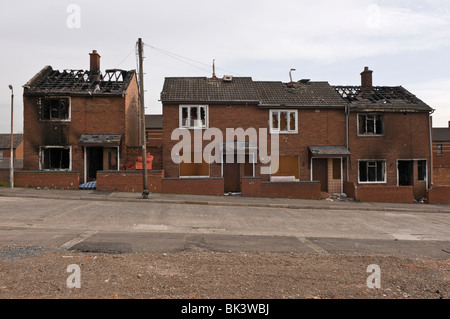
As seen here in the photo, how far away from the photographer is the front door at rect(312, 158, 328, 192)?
22406mm

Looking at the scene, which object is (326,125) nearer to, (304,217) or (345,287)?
(304,217)

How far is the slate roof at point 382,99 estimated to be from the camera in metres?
22.9

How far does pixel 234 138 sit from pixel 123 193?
24.7ft

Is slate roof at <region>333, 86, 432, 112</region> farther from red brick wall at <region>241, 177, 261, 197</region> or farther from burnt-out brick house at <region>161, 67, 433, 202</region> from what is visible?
red brick wall at <region>241, 177, 261, 197</region>

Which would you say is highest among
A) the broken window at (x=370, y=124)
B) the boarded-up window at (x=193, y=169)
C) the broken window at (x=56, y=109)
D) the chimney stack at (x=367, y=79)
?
the chimney stack at (x=367, y=79)

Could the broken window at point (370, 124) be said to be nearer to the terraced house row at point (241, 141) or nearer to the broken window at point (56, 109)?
the terraced house row at point (241, 141)

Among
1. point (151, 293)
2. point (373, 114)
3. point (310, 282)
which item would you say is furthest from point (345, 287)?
point (373, 114)

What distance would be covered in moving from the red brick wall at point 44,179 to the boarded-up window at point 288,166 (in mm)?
12206

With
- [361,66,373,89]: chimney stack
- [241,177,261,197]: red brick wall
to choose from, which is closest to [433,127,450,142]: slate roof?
[361,66,373,89]: chimney stack

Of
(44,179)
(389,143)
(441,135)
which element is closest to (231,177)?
(44,179)

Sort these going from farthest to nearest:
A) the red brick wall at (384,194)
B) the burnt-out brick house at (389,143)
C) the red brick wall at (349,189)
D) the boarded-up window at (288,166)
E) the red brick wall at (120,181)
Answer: the burnt-out brick house at (389,143) < the boarded-up window at (288,166) < the red brick wall at (349,189) < the red brick wall at (384,194) < the red brick wall at (120,181)

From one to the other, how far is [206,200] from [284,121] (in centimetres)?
827

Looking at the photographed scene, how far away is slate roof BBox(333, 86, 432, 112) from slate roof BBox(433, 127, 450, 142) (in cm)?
2536

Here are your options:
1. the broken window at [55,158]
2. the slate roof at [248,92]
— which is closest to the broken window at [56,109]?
the broken window at [55,158]
